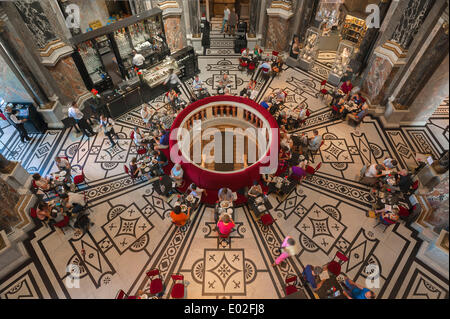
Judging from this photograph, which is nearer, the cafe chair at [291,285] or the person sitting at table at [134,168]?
the cafe chair at [291,285]

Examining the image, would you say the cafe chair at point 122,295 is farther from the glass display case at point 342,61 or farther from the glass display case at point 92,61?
the glass display case at point 342,61

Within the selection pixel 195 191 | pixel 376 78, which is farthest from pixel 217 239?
pixel 376 78

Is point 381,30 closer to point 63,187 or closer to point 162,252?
point 162,252

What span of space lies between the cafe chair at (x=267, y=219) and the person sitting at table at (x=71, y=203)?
18.3ft

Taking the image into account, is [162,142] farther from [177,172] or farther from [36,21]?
[36,21]

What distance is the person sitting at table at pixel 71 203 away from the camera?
7.80 m

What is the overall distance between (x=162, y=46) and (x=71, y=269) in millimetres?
10198

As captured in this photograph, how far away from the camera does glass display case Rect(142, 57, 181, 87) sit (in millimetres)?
11812

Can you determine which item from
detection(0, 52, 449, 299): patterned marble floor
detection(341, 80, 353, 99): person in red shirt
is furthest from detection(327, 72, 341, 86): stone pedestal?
detection(0, 52, 449, 299): patterned marble floor

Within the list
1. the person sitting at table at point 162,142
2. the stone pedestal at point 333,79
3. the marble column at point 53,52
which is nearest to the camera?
the marble column at point 53,52

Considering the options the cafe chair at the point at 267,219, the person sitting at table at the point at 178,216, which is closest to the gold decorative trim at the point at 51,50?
the person sitting at table at the point at 178,216

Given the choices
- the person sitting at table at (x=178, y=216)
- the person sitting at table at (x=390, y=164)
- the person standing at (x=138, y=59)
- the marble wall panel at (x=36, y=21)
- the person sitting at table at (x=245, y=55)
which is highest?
the marble wall panel at (x=36, y=21)

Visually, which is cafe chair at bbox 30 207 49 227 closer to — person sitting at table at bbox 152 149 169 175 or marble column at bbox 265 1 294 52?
person sitting at table at bbox 152 149 169 175

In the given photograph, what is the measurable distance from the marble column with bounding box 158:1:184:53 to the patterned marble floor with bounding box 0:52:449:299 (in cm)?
632
